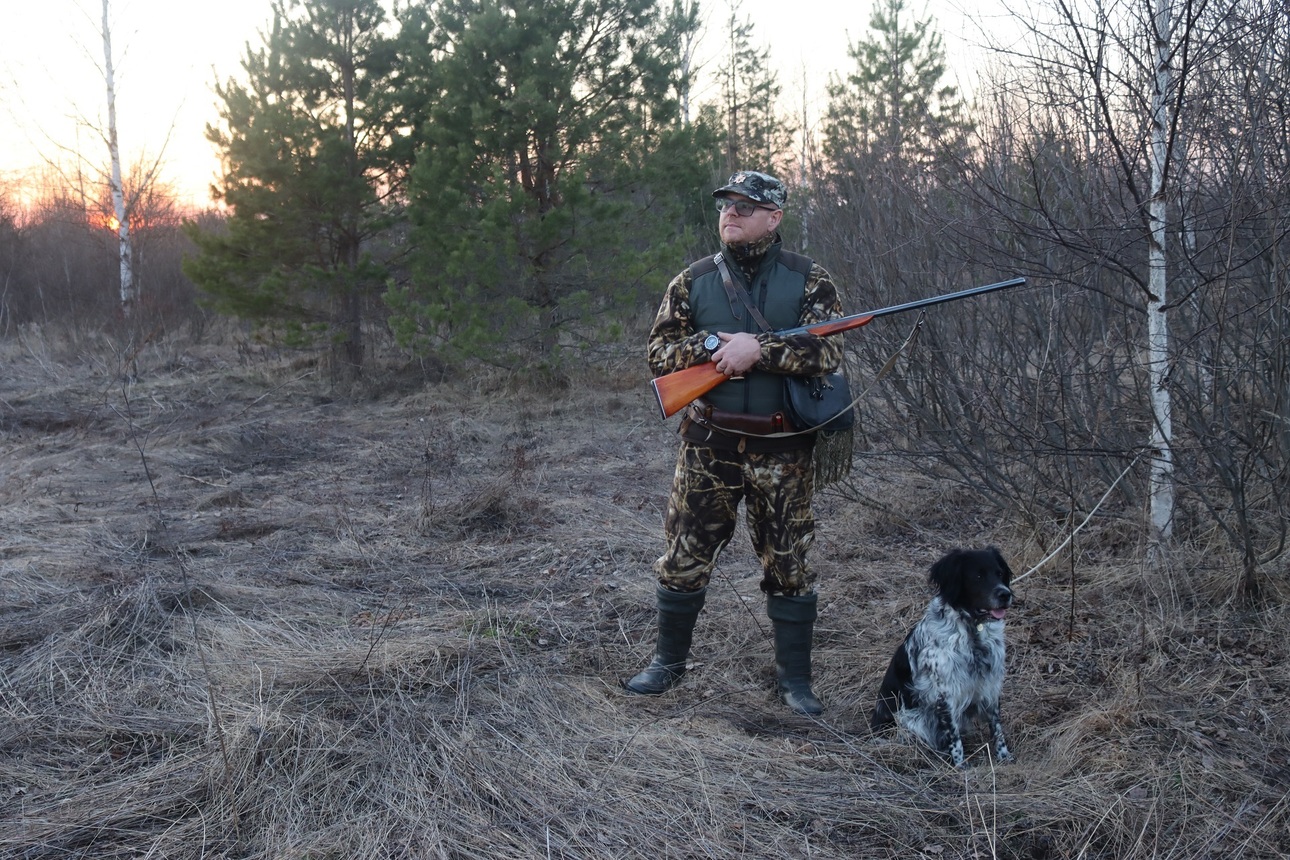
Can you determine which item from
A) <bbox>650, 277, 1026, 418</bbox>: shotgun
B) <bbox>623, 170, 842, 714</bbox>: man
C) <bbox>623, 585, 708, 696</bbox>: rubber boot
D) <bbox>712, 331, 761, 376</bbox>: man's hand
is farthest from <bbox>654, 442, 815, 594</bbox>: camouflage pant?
→ <bbox>712, 331, 761, 376</bbox>: man's hand

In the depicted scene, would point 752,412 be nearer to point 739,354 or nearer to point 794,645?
point 739,354

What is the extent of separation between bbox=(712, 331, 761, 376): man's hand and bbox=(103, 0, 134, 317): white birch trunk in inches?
760

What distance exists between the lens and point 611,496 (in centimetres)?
756

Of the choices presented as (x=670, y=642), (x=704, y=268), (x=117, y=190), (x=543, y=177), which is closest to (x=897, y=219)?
(x=704, y=268)

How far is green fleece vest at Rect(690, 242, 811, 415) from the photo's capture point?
3457 mm

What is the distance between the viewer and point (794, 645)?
367 centimetres

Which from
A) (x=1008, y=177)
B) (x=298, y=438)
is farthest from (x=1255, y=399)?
(x=298, y=438)

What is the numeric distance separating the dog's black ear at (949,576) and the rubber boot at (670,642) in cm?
90

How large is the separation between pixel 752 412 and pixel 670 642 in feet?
3.34

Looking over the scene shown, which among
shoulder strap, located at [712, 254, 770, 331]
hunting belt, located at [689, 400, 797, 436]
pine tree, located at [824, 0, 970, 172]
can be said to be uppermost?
pine tree, located at [824, 0, 970, 172]

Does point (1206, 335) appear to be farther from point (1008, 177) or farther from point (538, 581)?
point (538, 581)

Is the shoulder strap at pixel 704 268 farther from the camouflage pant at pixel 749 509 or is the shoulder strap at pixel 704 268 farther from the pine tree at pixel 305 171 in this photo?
the pine tree at pixel 305 171

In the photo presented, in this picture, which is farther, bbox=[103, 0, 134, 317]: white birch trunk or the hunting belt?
bbox=[103, 0, 134, 317]: white birch trunk

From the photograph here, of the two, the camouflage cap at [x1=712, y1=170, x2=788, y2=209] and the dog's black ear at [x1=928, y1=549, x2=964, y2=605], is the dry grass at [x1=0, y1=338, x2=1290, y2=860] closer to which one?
the dog's black ear at [x1=928, y1=549, x2=964, y2=605]
